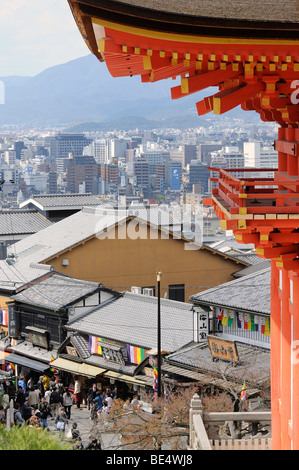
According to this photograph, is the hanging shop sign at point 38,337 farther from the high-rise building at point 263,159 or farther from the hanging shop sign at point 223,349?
the high-rise building at point 263,159

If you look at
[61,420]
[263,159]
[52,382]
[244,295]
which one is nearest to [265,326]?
[244,295]

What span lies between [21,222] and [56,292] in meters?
18.1

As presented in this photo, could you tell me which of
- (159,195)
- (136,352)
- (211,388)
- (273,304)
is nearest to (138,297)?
(136,352)

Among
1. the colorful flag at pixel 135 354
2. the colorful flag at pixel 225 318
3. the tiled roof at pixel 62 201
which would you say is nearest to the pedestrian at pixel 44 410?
the colorful flag at pixel 135 354

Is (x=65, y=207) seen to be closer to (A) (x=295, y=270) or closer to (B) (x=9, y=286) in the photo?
(B) (x=9, y=286)

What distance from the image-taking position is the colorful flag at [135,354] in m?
28.0

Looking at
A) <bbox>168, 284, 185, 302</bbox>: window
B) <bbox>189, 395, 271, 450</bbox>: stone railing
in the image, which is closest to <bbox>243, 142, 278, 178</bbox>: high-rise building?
<bbox>168, 284, 185, 302</bbox>: window

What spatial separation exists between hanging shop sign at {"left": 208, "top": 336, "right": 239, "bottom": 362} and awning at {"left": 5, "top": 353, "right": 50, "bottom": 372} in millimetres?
7931

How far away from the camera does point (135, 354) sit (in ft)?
93.0

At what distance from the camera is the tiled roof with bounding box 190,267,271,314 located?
1021 inches

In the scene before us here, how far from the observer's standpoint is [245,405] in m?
20.3

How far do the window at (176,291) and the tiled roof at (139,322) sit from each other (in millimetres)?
7014

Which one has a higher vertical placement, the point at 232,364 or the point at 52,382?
the point at 232,364

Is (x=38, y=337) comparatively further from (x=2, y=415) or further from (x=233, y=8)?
(x=233, y=8)
